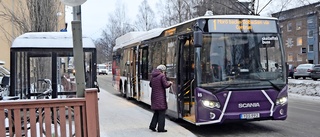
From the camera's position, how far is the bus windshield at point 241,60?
348 inches

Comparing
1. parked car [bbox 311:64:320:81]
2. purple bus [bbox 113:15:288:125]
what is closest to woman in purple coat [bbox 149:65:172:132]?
purple bus [bbox 113:15:288:125]

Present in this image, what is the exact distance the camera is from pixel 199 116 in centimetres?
889

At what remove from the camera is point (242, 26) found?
365 inches

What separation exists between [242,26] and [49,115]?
5.50 m

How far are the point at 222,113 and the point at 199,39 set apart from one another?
1.80m

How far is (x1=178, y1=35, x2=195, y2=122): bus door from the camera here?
962 cm

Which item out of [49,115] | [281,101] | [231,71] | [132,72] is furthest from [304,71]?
[49,115]

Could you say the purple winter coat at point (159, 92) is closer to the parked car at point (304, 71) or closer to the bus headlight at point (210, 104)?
the bus headlight at point (210, 104)

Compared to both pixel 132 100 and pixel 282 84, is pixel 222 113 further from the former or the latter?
pixel 132 100

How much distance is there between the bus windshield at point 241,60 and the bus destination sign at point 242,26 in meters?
0.13

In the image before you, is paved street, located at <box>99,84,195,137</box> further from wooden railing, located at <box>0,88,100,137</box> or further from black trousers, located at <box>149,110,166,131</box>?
wooden railing, located at <box>0,88,100,137</box>

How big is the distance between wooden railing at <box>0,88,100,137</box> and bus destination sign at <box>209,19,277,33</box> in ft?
14.2

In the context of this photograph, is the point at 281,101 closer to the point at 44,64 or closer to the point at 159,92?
the point at 159,92

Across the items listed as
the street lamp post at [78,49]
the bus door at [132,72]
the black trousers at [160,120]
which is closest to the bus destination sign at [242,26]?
the black trousers at [160,120]
